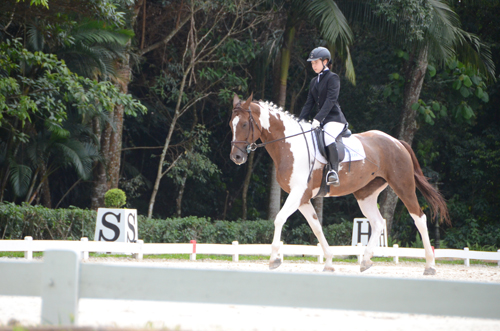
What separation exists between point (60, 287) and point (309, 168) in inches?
220

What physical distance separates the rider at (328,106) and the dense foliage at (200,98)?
6.58 meters

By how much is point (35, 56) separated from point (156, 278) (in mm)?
11168

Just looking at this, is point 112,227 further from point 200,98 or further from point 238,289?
point 238,289

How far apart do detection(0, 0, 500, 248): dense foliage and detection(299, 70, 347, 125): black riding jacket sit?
6.43m

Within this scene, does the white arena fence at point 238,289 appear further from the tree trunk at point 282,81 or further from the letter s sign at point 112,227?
the tree trunk at point 282,81

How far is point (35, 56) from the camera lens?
13117 mm

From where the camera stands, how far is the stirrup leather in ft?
28.0

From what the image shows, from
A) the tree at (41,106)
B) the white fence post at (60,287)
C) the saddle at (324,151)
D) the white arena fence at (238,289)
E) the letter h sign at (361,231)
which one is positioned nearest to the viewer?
the white arena fence at (238,289)

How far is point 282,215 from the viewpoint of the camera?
8.25 m

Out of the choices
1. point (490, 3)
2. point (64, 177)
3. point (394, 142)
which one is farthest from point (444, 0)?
point (64, 177)

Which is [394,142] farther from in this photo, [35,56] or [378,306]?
[35,56]

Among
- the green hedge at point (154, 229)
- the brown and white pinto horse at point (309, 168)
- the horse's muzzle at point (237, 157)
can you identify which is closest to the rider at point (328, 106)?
the brown and white pinto horse at point (309, 168)

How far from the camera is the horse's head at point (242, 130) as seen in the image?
27.3ft

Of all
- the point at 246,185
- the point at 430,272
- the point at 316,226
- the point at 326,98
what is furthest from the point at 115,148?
the point at 430,272
